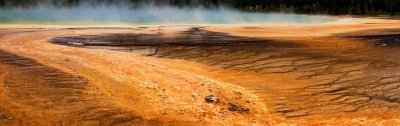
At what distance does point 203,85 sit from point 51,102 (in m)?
3.83

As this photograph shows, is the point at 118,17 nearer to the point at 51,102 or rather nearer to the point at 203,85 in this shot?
the point at 203,85

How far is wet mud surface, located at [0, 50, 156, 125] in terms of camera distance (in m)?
7.91

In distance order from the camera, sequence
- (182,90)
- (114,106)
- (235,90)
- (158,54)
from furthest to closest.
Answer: (158,54) < (235,90) < (182,90) < (114,106)

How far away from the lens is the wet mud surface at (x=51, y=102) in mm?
7906

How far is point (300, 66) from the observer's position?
13805 mm

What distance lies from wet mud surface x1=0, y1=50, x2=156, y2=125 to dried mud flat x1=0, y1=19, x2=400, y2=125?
17mm

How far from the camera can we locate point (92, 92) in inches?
371

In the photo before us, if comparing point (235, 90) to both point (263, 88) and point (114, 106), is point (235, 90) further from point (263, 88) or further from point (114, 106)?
point (114, 106)

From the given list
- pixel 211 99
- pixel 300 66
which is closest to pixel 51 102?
pixel 211 99

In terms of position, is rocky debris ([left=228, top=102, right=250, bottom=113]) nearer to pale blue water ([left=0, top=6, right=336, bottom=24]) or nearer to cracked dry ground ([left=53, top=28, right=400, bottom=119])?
cracked dry ground ([left=53, top=28, right=400, bottom=119])

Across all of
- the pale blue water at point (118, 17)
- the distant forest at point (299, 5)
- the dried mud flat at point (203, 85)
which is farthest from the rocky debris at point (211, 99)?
the distant forest at point (299, 5)

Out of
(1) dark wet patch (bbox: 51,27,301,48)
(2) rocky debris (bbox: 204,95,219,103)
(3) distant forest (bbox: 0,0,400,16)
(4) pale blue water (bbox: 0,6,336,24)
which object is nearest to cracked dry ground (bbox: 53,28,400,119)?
(1) dark wet patch (bbox: 51,27,301,48)

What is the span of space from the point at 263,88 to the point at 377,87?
2.62m

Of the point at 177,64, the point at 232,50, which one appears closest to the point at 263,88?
the point at 177,64
